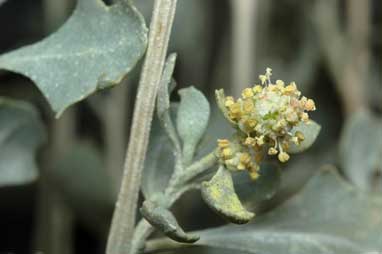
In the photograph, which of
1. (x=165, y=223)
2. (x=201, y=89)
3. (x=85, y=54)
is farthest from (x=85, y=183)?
(x=165, y=223)

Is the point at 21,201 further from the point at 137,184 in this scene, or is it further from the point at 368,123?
the point at 137,184

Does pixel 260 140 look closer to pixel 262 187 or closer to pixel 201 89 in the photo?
pixel 262 187

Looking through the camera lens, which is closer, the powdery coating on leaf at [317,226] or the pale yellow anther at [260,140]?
the pale yellow anther at [260,140]

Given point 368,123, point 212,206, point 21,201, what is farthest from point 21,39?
point 212,206

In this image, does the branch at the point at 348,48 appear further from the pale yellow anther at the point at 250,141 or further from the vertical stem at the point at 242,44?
the pale yellow anther at the point at 250,141

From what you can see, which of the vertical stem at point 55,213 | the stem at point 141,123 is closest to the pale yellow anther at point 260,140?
the stem at point 141,123

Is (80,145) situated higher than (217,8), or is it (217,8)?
(217,8)
